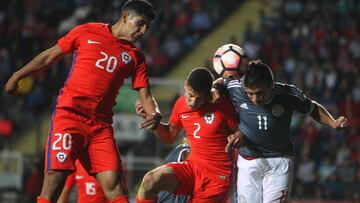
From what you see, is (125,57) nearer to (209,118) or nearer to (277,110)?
(209,118)

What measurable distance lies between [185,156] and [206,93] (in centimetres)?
112

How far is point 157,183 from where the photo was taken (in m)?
8.61

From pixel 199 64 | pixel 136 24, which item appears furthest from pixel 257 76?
pixel 199 64

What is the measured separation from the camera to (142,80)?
324 inches

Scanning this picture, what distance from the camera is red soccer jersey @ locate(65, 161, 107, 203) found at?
31.6ft

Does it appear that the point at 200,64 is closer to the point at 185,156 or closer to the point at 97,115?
the point at 185,156

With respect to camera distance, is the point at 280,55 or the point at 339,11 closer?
the point at 280,55

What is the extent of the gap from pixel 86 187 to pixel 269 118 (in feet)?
7.82

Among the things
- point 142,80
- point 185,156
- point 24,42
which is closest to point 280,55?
point 24,42

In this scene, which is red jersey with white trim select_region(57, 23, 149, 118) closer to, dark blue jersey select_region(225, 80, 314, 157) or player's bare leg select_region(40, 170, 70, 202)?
player's bare leg select_region(40, 170, 70, 202)

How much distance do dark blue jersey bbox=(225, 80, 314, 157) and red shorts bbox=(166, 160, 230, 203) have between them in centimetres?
45

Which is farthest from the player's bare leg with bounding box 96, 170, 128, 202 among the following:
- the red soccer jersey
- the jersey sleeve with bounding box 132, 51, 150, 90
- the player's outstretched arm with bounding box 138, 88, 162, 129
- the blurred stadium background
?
the blurred stadium background

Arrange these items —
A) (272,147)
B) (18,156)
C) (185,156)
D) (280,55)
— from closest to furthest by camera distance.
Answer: (272,147)
(185,156)
(18,156)
(280,55)

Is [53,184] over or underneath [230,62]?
underneath
